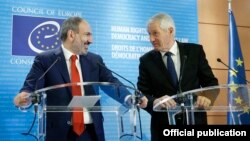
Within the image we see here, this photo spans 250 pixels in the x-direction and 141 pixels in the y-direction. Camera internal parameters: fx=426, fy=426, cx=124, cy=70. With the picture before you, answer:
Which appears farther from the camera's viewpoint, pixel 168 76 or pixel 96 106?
pixel 168 76

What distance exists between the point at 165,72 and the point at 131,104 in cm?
84

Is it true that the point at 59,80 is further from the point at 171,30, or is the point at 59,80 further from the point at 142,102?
the point at 171,30

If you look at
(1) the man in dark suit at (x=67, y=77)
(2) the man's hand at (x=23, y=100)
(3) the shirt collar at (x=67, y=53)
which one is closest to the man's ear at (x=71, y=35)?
(1) the man in dark suit at (x=67, y=77)

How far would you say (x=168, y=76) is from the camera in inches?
130

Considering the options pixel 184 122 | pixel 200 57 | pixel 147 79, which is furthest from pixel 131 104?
pixel 200 57

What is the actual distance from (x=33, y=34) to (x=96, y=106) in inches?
86.2

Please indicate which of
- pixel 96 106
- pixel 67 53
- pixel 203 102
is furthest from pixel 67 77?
pixel 203 102

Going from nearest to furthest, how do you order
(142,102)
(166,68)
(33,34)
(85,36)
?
(142,102)
(166,68)
(85,36)
(33,34)

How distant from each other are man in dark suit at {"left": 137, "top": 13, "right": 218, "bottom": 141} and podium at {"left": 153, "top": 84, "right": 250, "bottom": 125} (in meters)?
0.62

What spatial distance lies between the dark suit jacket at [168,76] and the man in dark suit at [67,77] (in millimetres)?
290

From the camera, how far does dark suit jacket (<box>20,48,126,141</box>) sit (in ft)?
7.89

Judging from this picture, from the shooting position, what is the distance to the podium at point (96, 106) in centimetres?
239

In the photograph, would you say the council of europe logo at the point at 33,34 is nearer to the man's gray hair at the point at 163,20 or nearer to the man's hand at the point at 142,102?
the man's gray hair at the point at 163,20

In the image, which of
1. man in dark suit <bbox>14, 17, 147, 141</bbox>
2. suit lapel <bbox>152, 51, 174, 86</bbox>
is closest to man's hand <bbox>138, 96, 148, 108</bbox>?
man in dark suit <bbox>14, 17, 147, 141</bbox>
